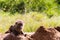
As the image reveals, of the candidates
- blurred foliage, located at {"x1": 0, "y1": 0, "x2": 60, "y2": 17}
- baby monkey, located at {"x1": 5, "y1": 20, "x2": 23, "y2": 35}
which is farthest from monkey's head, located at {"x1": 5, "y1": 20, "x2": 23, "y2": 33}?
blurred foliage, located at {"x1": 0, "y1": 0, "x2": 60, "y2": 17}

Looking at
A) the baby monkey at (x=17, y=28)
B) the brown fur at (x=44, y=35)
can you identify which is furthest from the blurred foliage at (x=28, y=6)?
the baby monkey at (x=17, y=28)

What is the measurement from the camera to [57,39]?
5.15 meters

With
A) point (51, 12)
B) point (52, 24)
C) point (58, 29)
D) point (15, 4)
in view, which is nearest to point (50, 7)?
point (51, 12)

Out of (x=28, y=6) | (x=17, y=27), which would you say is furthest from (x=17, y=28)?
(x=28, y=6)

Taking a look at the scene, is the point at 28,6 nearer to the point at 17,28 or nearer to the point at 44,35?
→ the point at 44,35

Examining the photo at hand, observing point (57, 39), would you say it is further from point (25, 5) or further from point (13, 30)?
point (25, 5)

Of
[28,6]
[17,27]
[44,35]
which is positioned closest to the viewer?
[17,27]

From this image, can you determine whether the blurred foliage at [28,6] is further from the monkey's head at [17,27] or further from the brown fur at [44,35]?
the monkey's head at [17,27]

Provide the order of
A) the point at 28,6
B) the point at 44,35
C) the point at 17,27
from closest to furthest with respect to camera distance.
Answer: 1. the point at 17,27
2. the point at 44,35
3. the point at 28,6

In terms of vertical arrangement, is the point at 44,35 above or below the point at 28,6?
below

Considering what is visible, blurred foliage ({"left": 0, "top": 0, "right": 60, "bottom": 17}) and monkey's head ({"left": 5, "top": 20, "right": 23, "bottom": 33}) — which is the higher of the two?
blurred foliage ({"left": 0, "top": 0, "right": 60, "bottom": 17})

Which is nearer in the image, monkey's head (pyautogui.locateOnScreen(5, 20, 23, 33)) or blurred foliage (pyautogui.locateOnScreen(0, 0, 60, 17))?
monkey's head (pyautogui.locateOnScreen(5, 20, 23, 33))

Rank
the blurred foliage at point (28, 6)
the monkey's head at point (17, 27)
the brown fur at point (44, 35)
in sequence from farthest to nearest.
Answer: the blurred foliage at point (28, 6) → the brown fur at point (44, 35) → the monkey's head at point (17, 27)

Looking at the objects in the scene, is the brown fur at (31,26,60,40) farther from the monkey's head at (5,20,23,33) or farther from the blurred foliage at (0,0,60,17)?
the blurred foliage at (0,0,60,17)
